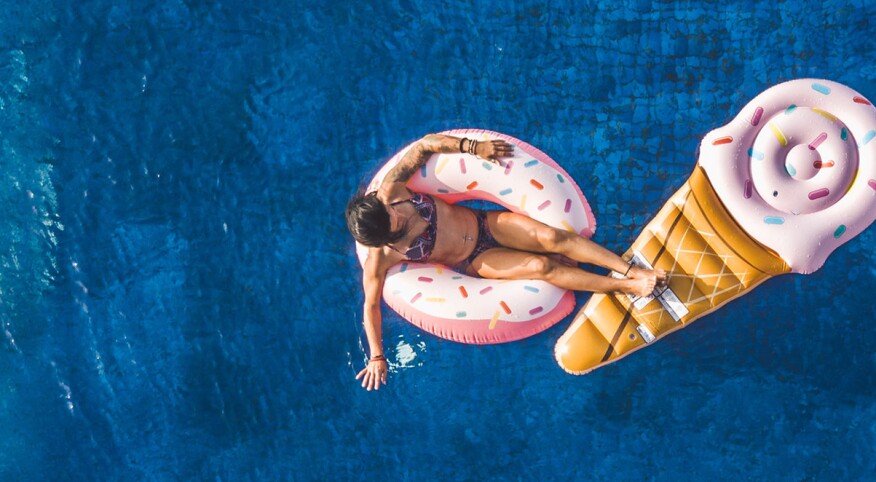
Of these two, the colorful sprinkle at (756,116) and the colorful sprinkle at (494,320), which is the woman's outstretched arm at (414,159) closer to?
the colorful sprinkle at (494,320)

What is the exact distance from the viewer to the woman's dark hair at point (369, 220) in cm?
294

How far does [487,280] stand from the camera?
344cm

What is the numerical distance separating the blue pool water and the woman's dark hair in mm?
962

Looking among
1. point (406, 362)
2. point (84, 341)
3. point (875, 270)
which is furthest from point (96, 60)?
point (875, 270)

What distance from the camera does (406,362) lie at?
13.0ft

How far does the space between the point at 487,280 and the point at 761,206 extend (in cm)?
138

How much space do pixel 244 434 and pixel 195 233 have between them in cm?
128

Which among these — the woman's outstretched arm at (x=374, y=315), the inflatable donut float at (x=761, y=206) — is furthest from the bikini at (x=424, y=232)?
the inflatable donut float at (x=761, y=206)

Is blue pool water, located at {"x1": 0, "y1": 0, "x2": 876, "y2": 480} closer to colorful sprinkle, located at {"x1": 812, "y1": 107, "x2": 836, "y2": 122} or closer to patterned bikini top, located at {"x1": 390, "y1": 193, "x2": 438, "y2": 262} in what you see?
colorful sprinkle, located at {"x1": 812, "y1": 107, "x2": 836, "y2": 122}

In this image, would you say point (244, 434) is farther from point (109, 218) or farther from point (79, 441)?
point (109, 218)

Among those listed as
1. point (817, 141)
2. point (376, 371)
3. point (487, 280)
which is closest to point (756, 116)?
point (817, 141)

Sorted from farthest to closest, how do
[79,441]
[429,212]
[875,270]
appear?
1. [79,441]
2. [875,270]
3. [429,212]

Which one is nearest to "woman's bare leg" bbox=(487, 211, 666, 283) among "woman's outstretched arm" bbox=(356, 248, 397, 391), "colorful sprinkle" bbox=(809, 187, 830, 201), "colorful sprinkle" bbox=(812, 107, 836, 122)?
"woman's outstretched arm" bbox=(356, 248, 397, 391)

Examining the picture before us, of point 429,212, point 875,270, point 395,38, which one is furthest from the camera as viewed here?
point 395,38
